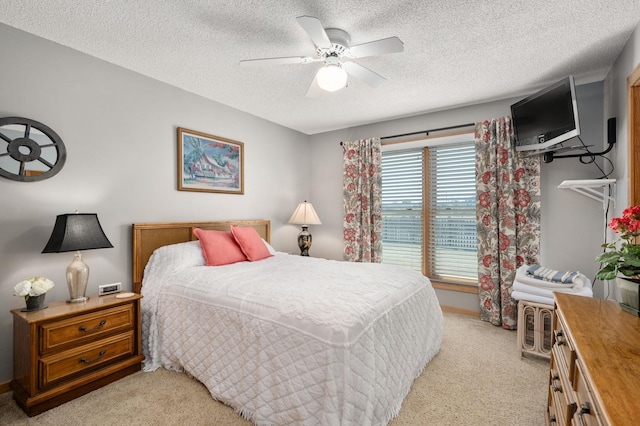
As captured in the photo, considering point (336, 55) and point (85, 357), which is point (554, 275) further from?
point (85, 357)

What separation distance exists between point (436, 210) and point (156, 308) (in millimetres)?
3410

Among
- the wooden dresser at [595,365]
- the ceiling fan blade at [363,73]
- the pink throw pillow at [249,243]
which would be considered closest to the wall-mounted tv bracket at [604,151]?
the wooden dresser at [595,365]

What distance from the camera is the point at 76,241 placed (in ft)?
7.23

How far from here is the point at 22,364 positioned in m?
2.03

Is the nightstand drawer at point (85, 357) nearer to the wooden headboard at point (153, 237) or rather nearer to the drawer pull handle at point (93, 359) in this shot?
the drawer pull handle at point (93, 359)

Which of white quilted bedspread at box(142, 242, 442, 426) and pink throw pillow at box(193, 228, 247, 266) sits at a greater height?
pink throw pillow at box(193, 228, 247, 266)

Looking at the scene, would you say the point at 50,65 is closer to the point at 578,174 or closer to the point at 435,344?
the point at 435,344

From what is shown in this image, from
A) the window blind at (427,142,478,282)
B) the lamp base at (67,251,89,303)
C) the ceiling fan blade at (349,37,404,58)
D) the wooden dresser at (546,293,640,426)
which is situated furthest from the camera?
the window blind at (427,142,478,282)

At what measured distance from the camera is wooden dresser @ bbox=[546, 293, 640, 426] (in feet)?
2.58

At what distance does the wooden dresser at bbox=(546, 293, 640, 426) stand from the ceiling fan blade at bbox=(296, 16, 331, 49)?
6.32 ft

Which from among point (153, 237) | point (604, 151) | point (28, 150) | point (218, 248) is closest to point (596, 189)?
point (604, 151)

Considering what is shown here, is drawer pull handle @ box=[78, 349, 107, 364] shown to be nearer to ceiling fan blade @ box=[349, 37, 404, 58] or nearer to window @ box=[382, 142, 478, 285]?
ceiling fan blade @ box=[349, 37, 404, 58]

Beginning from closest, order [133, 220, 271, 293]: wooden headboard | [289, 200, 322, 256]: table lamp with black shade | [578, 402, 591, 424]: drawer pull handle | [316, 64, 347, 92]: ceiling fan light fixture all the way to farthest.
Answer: [578, 402, 591, 424]: drawer pull handle, [316, 64, 347, 92]: ceiling fan light fixture, [133, 220, 271, 293]: wooden headboard, [289, 200, 322, 256]: table lamp with black shade

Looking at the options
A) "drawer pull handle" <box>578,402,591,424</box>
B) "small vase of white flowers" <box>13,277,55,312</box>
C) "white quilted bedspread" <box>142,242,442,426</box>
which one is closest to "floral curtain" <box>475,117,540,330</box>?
"white quilted bedspread" <box>142,242,442,426</box>
